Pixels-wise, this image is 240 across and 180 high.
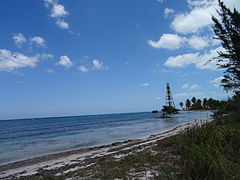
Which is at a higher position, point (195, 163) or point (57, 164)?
point (195, 163)

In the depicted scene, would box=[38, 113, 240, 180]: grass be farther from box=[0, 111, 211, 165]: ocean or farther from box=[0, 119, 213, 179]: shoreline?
box=[0, 111, 211, 165]: ocean

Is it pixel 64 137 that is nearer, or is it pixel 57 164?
pixel 57 164

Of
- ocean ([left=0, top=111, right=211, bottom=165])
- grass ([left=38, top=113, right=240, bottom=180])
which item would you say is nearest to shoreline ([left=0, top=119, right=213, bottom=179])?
grass ([left=38, top=113, right=240, bottom=180])

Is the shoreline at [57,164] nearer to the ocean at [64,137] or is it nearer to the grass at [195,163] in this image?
→ the grass at [195,163]

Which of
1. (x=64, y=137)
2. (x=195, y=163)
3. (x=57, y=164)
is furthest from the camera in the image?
(x=64, y=137)

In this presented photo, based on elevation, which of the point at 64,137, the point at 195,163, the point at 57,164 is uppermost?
the point at 195,163

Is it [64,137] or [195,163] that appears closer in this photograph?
[195,163]

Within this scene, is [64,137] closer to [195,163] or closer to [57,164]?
[57,164]

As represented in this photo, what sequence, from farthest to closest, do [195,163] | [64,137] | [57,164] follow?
[64,137] → [57,164] → [195,163]

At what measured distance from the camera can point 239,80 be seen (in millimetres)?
11656

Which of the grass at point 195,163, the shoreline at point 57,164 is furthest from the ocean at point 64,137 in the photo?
the grass at point 195,163

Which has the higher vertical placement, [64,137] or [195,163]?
[195,163]

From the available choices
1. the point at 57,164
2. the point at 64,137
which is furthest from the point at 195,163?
the point at 64,137

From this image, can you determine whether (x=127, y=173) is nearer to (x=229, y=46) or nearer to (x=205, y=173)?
(x=205, y=173)
